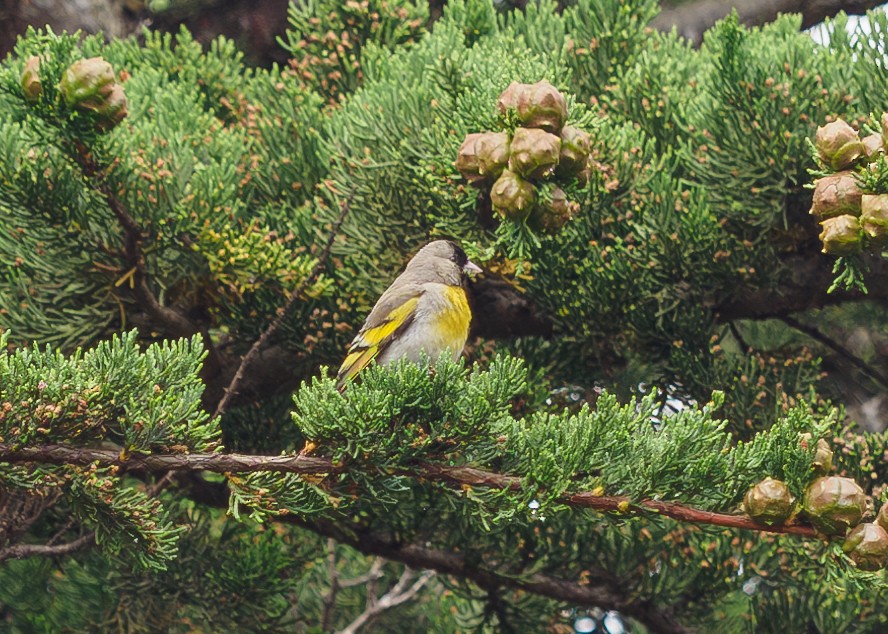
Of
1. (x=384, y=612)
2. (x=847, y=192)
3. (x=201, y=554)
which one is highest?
(x=847, y=192)

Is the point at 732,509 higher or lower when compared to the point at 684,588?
higher

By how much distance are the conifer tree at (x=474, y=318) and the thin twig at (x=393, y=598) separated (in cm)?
52

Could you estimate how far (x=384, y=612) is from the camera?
4.15 meters

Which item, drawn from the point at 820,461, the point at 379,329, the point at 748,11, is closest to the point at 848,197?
the point at 820,461

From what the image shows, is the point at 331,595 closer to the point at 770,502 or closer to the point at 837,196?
the point at 770,502

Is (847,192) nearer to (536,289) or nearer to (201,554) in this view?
(536,289)

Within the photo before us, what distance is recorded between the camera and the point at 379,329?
8.58 feet

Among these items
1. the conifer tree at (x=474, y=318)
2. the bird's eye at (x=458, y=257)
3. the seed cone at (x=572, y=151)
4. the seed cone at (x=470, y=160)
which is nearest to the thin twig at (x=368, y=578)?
the conifer tree at (x=474, y=318)

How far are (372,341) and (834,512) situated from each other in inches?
45.3

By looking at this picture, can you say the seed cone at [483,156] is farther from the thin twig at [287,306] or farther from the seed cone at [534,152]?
the thin twig at [287,306]

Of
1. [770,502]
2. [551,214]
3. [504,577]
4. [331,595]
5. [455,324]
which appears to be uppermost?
[551,214]

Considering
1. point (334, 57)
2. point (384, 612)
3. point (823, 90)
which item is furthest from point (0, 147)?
point (384, 612)

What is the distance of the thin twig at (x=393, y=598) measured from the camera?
3.92 m

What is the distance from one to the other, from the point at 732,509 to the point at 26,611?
2.42m
